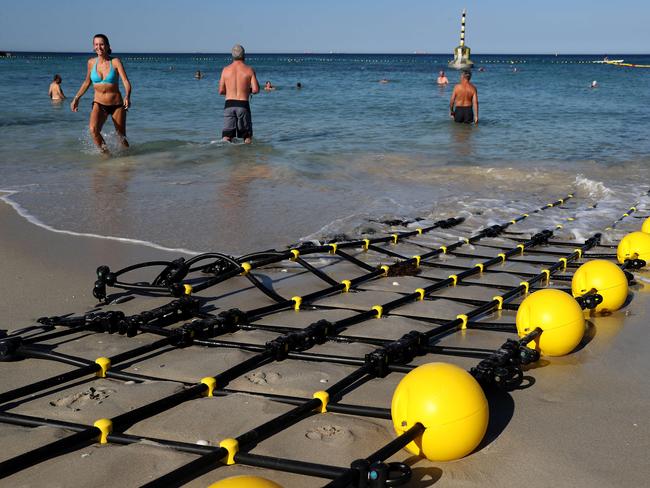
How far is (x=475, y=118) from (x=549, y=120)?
337 centimetres

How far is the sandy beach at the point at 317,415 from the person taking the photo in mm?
2711

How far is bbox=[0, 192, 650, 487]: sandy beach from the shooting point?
2.71 meters

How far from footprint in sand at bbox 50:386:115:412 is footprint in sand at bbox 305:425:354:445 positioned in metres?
1.08

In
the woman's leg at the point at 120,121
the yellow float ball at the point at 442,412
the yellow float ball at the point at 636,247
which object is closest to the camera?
the yellow float ball at the point at 442,412

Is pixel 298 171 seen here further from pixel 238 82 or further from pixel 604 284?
pixel 604 284

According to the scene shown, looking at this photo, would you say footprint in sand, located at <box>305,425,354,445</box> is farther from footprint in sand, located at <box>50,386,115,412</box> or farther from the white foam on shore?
the white foam on shore

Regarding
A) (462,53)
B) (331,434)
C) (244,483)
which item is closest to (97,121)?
(331,434)

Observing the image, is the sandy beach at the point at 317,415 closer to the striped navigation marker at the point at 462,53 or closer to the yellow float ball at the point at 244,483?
the yellow float ball at the point at 244,483

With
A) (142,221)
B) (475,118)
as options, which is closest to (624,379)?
(142,221)

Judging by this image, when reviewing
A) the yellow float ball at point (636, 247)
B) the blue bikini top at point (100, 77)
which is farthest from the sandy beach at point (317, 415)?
the blue bikini top at point (100, 77)

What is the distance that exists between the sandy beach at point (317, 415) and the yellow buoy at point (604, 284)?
10 cm

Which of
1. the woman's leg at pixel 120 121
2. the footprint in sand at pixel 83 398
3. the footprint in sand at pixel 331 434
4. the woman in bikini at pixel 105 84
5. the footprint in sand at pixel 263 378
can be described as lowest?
the footprint in sand at pixel 331 434

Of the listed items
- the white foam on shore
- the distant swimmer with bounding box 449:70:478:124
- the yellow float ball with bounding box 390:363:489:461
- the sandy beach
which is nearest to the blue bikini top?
the white foam on shore

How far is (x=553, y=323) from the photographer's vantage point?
3791 millimetres
